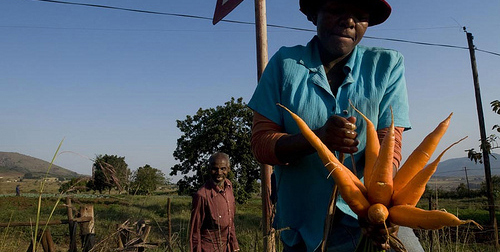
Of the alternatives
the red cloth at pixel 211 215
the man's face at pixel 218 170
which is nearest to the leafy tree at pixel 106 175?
the red cloth at pixel 211 215

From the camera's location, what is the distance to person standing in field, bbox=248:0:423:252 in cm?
127

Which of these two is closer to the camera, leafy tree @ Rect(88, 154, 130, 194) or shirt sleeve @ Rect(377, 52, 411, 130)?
shirt sleeve @ Rect(377, 52, 411, 130)

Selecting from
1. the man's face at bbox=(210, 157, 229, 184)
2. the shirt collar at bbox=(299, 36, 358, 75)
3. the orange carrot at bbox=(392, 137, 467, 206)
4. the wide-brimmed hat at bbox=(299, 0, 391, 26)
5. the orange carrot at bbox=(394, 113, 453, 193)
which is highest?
the wide-brimmed hat at bbox=(299, 0, 391, 26)

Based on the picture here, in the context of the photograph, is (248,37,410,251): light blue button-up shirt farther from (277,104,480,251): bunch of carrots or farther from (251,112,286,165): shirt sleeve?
(277,104,480,251): bunch of carrots

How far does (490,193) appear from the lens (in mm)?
12242

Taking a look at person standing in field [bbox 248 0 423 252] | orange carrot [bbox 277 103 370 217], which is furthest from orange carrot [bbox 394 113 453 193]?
person standing in field [bbox 248 0 423 252]

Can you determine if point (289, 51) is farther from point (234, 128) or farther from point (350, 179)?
point (234, 128)

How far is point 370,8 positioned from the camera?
1.42m

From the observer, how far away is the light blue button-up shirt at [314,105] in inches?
51.4

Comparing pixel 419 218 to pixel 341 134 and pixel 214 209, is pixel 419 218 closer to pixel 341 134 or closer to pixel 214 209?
pixel 341 134

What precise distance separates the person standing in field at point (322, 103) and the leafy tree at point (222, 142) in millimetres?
22109

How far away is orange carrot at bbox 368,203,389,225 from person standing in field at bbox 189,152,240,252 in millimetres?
3441

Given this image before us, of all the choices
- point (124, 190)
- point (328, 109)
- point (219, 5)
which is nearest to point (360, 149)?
point (328, 109)

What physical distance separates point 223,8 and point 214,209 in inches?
97.3
